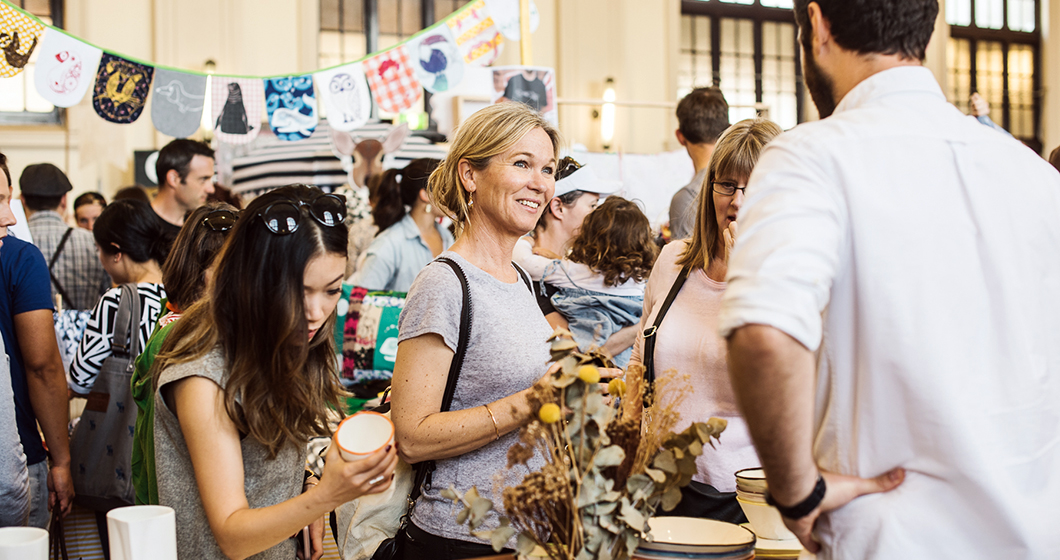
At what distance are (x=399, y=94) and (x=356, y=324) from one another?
1.63 meters

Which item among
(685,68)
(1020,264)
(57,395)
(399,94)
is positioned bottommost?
(57,395)

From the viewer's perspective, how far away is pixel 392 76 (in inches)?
170

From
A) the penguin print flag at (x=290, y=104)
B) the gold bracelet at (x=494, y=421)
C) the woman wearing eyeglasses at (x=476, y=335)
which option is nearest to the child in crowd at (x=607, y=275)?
the woman wearing eyeglasses at (x=476, y=335)

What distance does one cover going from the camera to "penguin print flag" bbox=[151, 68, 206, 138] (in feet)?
13.2

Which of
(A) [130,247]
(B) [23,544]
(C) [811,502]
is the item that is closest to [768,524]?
(C) [811,502]

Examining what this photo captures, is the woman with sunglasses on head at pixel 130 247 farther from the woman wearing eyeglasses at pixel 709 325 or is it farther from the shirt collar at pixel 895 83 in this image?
the shirt collar at pixel 895 83

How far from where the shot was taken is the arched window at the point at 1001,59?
11.2 meters

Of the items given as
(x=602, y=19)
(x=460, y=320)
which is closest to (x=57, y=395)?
(x=460, y=320)

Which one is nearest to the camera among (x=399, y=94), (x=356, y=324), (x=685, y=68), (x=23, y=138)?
(x=356, y=324)

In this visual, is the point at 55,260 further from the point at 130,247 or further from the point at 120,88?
the point at 130,247

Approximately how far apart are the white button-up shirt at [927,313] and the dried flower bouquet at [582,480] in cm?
20

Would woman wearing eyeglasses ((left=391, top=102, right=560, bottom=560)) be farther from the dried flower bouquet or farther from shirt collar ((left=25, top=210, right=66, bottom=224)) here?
shirt collar ((left=25, top=210, right=66, bottom=224))

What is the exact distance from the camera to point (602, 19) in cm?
908

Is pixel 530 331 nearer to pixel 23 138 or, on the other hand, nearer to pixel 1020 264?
pixel 1020 264
